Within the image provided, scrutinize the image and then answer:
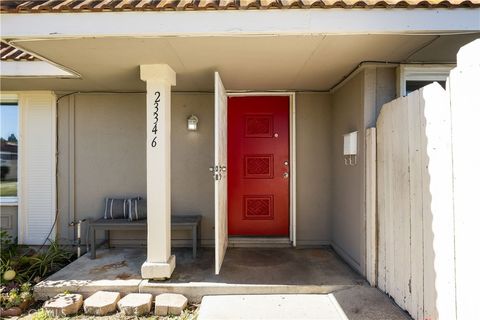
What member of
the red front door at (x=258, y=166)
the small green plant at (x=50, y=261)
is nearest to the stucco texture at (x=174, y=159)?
the red front door at (x=258, y=166)

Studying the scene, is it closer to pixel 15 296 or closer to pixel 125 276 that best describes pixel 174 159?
pixel 125 276

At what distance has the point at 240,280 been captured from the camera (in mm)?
3117

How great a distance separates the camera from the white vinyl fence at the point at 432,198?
65.8 inches

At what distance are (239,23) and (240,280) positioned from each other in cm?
241

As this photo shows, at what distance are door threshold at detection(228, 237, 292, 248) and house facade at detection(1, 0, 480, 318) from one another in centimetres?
1

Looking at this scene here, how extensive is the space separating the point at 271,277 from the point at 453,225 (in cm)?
185


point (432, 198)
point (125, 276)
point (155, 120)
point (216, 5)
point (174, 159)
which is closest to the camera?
point (432, 198)

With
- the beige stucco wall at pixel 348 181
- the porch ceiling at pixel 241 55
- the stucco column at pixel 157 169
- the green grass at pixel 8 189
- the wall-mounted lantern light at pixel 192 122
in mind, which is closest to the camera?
the porch ceiling at pixel 241 55

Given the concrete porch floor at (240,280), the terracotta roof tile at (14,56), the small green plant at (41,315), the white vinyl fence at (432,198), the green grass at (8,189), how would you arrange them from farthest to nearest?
the green grass at (8,189)
the terracotta roof tile at (14,56)
the concrete porch floor at (240,280)
the small green plant at (41,315)
the white vinyl fence at (432,198)

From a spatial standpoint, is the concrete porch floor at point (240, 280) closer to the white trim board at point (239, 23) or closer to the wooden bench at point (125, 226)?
the wooden bench at point (125, 226)

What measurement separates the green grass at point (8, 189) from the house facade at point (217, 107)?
7cm

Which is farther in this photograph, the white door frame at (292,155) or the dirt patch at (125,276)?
the white door frame at (292,155)

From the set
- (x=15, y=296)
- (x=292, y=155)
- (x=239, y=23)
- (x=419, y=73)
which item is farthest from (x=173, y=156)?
(x=419, y=73)

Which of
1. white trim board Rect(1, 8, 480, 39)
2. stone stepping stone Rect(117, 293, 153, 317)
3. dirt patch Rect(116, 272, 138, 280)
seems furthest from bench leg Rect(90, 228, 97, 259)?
white trim board Rect(1, 8, 480, 39)
